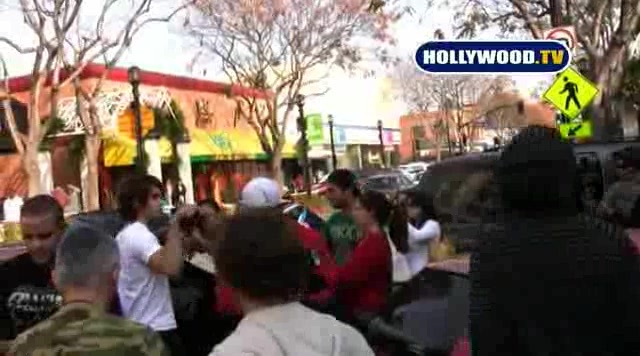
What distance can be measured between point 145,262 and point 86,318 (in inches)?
79.5

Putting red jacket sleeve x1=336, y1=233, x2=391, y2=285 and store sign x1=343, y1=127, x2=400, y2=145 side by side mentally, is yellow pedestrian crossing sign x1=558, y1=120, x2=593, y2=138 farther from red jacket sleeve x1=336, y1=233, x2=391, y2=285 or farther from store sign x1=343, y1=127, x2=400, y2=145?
store sign x1=343, y1=127, x2=400, y2=145

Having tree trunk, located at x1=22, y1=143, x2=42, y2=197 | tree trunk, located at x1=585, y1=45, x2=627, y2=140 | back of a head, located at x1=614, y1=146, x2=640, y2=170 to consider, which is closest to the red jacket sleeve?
back of a head, located at x1=614, y1=146, x2=640, y2=170

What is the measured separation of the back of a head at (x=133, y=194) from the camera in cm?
478

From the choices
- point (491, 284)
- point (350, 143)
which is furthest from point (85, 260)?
point (350, 143)

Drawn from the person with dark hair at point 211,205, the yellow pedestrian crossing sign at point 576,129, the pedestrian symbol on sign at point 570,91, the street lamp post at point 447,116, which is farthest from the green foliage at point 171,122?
the person with dark hair at point 211,205

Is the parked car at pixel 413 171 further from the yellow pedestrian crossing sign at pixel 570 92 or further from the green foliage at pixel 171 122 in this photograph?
the yellow pedestrian crossing sign at pixel 570 92

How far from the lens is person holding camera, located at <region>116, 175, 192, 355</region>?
4.62 metres

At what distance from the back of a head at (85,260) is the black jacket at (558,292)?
→ 3.52 feet

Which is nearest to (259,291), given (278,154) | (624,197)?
(624,197)

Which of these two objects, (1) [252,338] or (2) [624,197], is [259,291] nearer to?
(1) [252,338]

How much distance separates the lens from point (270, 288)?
7.95ft

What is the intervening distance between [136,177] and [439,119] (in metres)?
66.1

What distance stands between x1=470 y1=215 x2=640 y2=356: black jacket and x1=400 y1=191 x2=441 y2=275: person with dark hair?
270cm

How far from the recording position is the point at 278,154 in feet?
126
